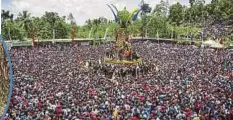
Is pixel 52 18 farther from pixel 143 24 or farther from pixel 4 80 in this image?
pixel 4 80

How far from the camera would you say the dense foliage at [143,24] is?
62.0 metres

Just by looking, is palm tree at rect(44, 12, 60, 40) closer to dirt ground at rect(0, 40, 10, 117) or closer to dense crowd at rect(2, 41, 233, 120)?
dense crowd at rect(2, 41, 233, 120)

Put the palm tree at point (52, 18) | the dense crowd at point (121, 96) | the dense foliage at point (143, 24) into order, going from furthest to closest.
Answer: the palm tree at point (52, 18) → the dense foliage at point (143, 24) → the dense crowd at point (121, 96)

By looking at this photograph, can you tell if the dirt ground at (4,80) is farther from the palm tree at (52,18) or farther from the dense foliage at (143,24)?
the palm tree at (52,18)

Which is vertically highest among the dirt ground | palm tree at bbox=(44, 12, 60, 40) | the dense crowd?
palm tree at bbox=(44, 12, 60, 40)

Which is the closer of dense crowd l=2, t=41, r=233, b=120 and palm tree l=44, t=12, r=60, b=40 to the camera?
dense crowd l=2, t=41, r=233, b=120

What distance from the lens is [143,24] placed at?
71812 mm

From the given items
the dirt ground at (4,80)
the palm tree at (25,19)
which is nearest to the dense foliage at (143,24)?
the palm tree at (25,19)

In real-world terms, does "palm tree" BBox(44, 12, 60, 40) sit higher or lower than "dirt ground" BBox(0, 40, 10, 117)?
higher

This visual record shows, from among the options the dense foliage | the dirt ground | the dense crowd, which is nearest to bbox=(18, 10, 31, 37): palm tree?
the dense foliage

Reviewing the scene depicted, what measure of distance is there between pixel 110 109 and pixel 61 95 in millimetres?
3008

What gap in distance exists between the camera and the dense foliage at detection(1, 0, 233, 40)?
2440 inches

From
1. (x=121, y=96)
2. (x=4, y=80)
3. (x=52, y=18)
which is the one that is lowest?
(x=121, y=96)

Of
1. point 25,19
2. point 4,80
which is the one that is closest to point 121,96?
point 4,80
